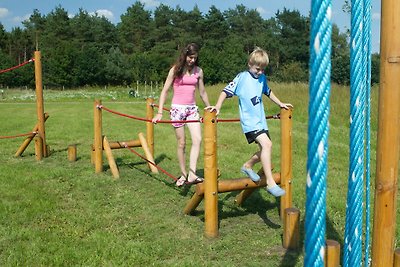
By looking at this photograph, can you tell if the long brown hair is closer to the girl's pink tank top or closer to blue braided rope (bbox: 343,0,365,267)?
the girl's pink tank top

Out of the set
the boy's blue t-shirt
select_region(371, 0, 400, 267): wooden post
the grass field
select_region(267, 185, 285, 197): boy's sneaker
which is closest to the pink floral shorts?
the grass field

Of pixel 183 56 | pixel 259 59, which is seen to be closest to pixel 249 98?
pixel 259 59

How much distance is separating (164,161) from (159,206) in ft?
8.94

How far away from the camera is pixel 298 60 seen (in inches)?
2181

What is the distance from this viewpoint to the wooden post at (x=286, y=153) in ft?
13.5

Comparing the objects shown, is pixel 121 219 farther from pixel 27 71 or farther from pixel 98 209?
pixel 27 71

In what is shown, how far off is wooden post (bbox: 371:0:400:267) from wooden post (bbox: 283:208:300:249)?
120 cm

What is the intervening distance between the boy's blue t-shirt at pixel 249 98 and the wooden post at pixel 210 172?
1.25ft

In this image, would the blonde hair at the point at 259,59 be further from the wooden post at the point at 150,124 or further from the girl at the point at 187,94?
the wooden post at the point at 150,124

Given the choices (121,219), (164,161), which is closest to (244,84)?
(121,219)

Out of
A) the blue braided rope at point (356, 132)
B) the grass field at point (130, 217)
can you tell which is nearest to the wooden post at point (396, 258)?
the blue braided rope at point (356, 132)

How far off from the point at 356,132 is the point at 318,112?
0.76 metres

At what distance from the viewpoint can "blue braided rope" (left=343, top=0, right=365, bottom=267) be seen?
1.79 m

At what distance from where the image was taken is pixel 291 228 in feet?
11.4
